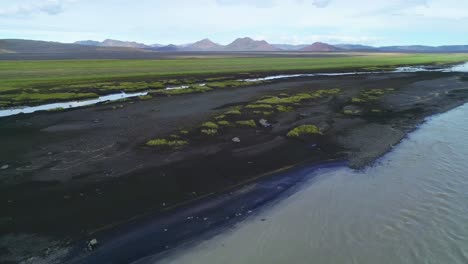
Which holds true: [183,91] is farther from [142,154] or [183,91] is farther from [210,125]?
[142,154]

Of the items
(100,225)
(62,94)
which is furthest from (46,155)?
(62,94)

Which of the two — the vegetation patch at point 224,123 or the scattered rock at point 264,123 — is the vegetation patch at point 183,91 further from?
the scattered rock at point 264,123

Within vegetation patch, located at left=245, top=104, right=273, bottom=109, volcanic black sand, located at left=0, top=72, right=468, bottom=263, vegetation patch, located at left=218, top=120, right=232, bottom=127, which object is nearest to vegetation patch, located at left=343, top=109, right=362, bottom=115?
volcanic black sand, located at left=0, top=72, right=468, bottom=263

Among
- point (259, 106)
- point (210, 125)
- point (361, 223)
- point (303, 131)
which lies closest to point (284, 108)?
point (259, 106)

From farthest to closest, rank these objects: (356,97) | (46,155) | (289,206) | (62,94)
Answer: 1. (62,94)
2. (356,97)
3. (46,155)
4. (289,206)

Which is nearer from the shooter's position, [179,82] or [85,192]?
[85,192]

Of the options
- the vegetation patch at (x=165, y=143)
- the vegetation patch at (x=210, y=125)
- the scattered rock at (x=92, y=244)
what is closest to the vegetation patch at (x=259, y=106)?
the vegetation patch at (x=210, y=125)

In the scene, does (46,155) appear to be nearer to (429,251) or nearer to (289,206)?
(289,206)
